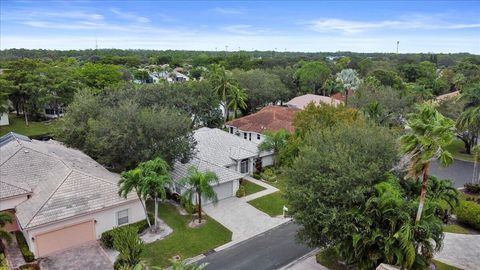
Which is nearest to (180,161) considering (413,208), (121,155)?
(121,155)

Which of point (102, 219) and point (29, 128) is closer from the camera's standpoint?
point (102, 219)

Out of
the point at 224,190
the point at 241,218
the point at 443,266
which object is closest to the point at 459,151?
the point at 443,266

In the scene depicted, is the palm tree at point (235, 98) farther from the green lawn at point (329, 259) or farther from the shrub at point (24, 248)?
the green lawn at point (329, 259)

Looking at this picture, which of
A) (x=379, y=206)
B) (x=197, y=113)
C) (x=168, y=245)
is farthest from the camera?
(x=197, y=113)

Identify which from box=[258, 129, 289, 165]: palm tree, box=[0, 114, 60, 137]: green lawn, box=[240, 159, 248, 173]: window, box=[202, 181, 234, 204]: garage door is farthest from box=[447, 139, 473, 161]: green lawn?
box=[0, 114, 60, 137]: green lawn

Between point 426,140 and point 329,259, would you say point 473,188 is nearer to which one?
point 329,259

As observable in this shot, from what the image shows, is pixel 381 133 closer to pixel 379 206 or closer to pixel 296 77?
pixel 379 206
